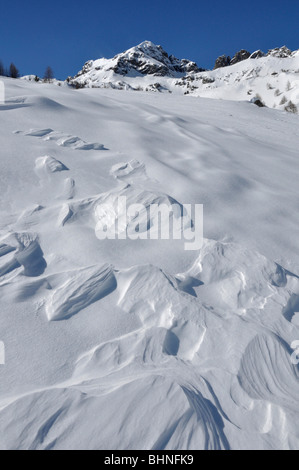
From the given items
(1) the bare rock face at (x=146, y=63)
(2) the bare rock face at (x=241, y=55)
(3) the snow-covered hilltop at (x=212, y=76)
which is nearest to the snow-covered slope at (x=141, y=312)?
(3) the snow-covered hilltop at (x=212, y=76)

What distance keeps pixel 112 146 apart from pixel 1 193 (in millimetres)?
1049

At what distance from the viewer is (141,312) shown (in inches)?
40.7

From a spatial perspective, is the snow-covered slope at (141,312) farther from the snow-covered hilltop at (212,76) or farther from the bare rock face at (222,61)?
the bare rock face at (222,61)

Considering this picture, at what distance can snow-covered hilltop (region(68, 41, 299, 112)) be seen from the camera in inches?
504

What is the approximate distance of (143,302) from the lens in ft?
3.50

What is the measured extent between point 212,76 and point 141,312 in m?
22.6
